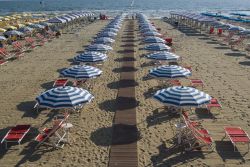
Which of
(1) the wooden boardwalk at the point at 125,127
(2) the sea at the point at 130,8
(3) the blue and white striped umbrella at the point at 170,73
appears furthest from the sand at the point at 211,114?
(2) the sea at the point at 130,8

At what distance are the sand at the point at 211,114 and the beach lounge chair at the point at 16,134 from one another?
368 cm

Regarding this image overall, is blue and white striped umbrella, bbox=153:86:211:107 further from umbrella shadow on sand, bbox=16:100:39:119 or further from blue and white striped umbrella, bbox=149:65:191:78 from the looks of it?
umbrella shadow on sand, bbox=16:100:39:119

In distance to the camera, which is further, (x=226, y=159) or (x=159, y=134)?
(x=159, y=134)

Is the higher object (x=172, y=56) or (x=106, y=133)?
(x=172, y=56)

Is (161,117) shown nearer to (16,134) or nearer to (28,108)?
(16,134)

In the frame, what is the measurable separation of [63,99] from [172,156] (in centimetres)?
366

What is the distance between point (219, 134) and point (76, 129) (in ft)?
15.8

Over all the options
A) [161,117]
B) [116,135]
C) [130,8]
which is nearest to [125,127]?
[116,135]

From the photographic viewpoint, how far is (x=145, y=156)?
9.59m

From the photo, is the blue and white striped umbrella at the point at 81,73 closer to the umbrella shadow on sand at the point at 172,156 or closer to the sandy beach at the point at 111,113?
the sandy beach at the point at 111,113

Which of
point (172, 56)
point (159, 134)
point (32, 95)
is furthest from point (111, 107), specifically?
point (172, 56)

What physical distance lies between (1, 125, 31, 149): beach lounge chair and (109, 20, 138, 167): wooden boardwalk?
2842 mm

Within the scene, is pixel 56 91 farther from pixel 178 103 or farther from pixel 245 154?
pixel 245 154

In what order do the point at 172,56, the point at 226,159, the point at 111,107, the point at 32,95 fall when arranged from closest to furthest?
the point at 226,159 < the point at 111,107 < the point at 32,95 < the point at 172,56
